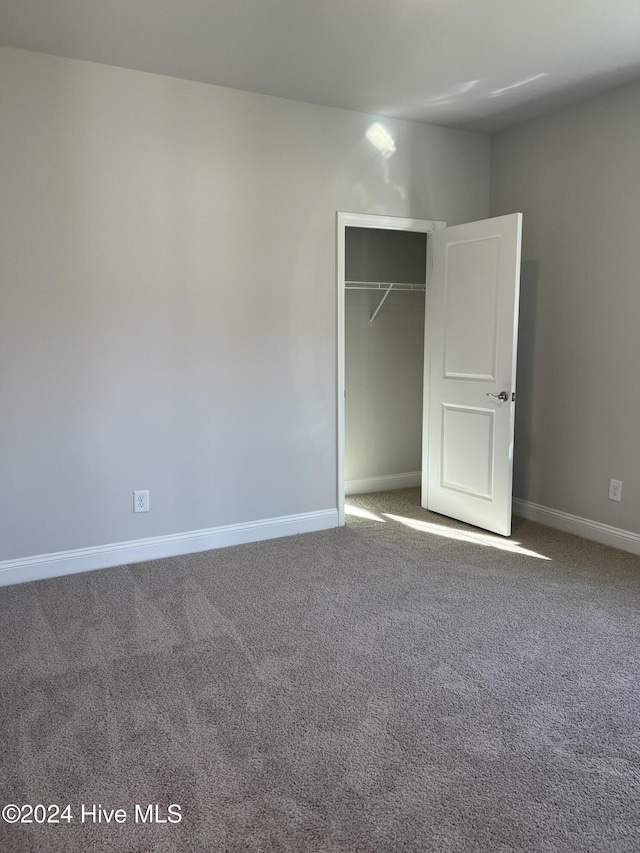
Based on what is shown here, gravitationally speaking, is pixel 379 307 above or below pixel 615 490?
above

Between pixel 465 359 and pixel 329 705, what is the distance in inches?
103

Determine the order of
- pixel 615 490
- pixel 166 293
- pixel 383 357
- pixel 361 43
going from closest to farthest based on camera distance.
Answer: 1. pixel 361 43
2. pixel 166 293
3. pixel 615 490
4. pixel 383 357

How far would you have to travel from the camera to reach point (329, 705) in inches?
86.5

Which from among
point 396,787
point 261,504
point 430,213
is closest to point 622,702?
point 396,787

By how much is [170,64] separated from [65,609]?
2828mm

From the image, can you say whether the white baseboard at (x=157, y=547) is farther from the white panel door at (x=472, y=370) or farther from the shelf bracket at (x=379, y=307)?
the shelf bracket at (x=379, y=307)

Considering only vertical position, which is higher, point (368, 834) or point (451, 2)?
point (451, 2)

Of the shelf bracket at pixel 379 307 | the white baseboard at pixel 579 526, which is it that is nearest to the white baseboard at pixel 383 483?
the white baseboard at pixel 579 526

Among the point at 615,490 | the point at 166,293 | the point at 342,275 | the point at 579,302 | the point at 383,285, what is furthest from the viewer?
the point at 383,285

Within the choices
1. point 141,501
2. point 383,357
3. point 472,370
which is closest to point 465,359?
point 472,370

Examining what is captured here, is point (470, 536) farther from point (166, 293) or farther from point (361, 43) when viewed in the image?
point (361, 43)

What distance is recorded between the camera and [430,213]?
4.38 m

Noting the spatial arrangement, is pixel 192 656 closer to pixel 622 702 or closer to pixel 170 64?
pixel 622 702

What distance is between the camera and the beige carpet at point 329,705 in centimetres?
168
